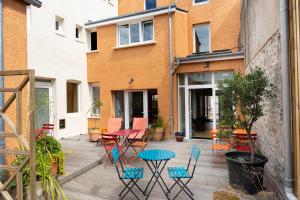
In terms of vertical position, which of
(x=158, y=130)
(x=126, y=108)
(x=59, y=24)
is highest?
(x=59, y=24)

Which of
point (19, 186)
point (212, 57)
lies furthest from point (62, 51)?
point (19, 186)

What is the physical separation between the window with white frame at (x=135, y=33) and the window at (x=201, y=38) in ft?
11.0

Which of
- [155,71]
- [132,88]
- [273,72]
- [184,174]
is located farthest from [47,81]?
[273,72]

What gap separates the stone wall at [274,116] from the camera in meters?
4.26

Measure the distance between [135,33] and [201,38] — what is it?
419 centimetres

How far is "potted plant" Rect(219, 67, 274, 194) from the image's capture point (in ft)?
14.1

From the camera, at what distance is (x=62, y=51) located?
10820 mm

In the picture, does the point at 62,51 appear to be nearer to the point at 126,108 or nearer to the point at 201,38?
the point at 126,108

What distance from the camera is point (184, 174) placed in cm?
416

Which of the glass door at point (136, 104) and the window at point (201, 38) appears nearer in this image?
the glass door at point (136, 104)

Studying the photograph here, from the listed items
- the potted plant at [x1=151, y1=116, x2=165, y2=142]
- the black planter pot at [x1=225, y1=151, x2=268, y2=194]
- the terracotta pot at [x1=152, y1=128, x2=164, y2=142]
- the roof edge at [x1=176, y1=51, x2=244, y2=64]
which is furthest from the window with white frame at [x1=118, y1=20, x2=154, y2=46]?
the black planter pot at [x1=225, y1=151, x2=268, y2=194]

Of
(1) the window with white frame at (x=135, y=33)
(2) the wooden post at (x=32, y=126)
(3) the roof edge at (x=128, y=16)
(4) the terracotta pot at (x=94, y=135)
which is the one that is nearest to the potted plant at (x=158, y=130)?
(4) the terracotta pot at (x=94, y=135)

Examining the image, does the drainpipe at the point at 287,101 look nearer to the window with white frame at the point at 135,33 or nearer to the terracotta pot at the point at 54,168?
the terracotta pot at the point at 54,168

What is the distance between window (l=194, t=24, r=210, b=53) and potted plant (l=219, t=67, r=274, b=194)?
8645 mm
